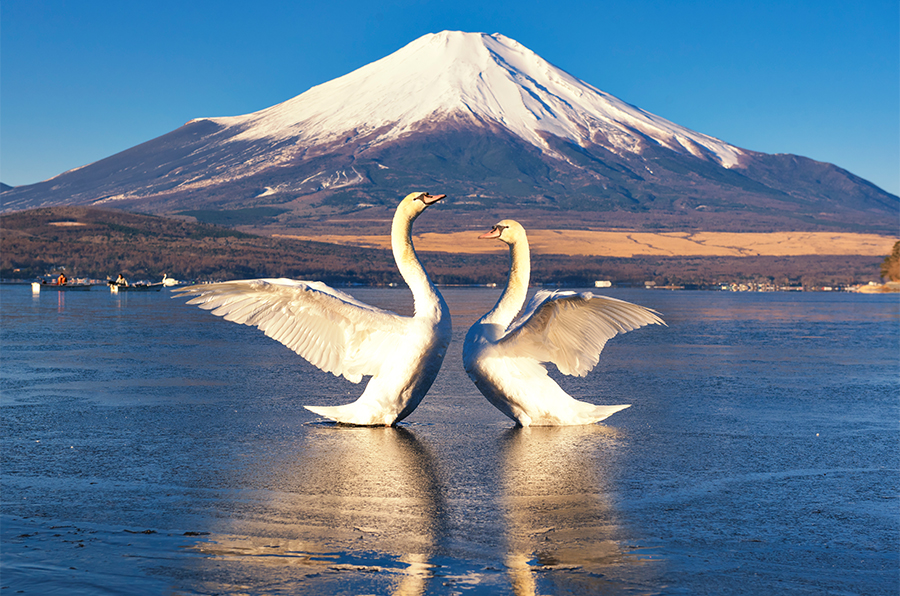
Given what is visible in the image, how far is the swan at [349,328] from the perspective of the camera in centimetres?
938

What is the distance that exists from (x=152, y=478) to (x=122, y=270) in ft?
291

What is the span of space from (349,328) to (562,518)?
13.1 ft

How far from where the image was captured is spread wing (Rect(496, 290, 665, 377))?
9.12m

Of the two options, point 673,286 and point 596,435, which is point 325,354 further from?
point 673,286

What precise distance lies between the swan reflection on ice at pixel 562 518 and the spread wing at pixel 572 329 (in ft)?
2.94

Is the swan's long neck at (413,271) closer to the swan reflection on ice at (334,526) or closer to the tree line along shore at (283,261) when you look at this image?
the swan reflection on ice at (334,526)

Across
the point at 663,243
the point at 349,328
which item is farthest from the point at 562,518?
the point at 663,243

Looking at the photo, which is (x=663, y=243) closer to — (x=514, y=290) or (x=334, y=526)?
Result: (x=514, y=290)

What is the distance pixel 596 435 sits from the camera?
9703 millimetres

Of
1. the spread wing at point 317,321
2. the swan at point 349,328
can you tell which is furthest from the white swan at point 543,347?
the spread wing at point 317,321

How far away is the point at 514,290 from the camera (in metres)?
10.7

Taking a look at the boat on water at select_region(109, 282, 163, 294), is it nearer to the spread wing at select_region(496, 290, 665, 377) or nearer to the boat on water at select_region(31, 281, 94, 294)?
the boat on water at select_region(31, 281, 94, 294)

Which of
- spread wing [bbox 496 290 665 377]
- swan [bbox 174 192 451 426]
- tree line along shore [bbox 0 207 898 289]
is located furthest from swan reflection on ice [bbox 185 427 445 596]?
tree line along shore [bbox 0 207 898 289]

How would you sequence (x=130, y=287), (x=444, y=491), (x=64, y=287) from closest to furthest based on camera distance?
(x=444, y=491) < (x=130, y=287) < (x=64, y=287)
